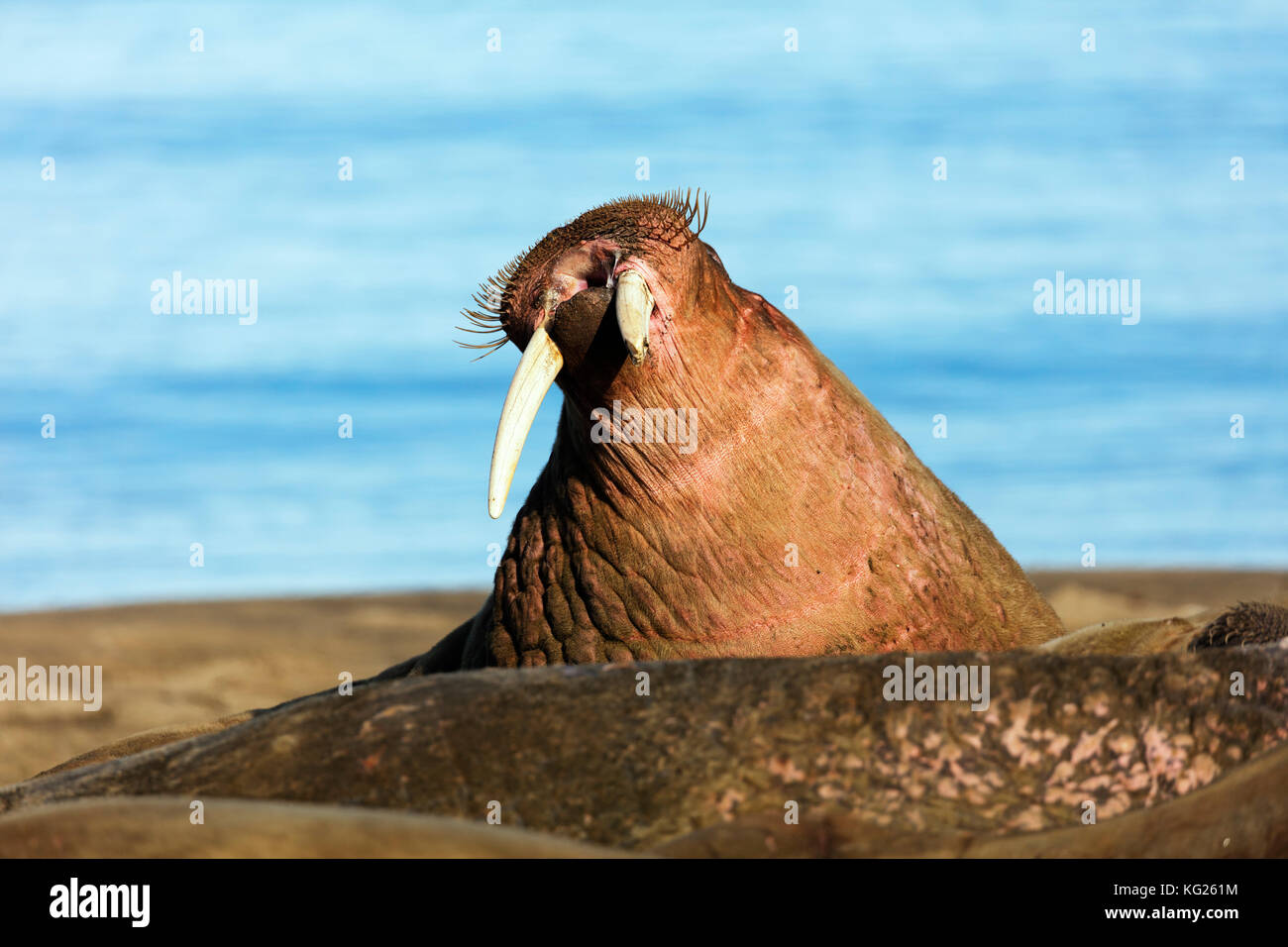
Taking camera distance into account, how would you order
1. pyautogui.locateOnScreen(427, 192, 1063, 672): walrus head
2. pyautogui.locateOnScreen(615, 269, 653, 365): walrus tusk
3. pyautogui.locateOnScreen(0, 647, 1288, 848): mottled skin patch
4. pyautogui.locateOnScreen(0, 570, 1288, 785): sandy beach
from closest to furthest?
pyautogui.locateOnScreen(0, 647, 1288, 848): mottled skin patch → pyautogui.locateOnScreen(615, 269, 653, 365): walrus tusk → pyautogui.locateOnScreen(427, 192, 1063, 672): walrus head → pyautogui.locateOnScreen(0, 570, 1288, 785): sandy beach

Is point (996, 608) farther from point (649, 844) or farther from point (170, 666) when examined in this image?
point (170, 666)

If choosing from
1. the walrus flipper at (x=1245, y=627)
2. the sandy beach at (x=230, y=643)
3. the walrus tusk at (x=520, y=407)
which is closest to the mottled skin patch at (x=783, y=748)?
the walrus flipper at (x=1245, y=627)

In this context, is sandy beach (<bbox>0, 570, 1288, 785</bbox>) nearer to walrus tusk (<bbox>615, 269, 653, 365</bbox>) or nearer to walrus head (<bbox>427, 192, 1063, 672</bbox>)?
walrus head (<bbox>427, 192, 1063, 672</bbox>)

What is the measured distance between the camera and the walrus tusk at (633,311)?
197 inches

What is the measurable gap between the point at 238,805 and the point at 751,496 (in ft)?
8.67

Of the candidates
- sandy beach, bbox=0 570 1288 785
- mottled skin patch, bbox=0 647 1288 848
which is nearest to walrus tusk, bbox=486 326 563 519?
mottled skin patch, bbox=0 647 1288 848

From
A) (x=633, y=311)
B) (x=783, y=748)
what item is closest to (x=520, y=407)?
(x=633, y=311)

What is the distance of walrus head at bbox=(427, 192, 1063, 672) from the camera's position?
5211 millimetres

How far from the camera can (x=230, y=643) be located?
15.7 m

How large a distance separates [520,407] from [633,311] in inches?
19.7

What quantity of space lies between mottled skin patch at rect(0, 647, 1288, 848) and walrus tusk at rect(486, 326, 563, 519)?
157cm

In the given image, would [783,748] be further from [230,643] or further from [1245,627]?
[230,643]

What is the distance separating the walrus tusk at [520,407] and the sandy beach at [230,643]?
302 centimetres
